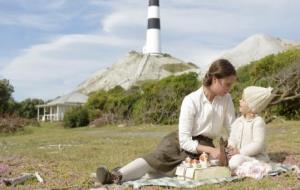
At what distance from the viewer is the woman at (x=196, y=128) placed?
6207 mm

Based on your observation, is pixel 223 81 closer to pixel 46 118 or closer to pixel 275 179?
Answer: pixel 275 179

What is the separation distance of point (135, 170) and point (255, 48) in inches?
1728

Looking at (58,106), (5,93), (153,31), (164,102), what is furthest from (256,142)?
(153,31)

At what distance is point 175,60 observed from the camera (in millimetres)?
73812

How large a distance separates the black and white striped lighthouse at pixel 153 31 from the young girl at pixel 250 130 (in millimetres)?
57186

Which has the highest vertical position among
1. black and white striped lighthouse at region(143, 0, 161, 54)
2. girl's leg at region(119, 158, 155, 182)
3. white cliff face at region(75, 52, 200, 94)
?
black and white striped lighthouse at region(143, 0, 161, 54)

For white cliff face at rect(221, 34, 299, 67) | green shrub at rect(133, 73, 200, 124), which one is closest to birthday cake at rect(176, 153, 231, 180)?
green shrub at rect(133, 73, 200, 124)

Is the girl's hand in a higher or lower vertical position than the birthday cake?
higher

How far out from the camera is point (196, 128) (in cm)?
644

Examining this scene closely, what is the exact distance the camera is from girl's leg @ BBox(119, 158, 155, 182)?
6145mm

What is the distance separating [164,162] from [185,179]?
0.41 metres

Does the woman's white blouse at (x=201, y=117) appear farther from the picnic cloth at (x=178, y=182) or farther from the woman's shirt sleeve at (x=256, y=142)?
the picnic cloth at (x=178, y=182)

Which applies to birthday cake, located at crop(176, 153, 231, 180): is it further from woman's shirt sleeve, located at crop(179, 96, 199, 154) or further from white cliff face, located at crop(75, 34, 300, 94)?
white cliff face, located at crop(75, 34, 300, 94)

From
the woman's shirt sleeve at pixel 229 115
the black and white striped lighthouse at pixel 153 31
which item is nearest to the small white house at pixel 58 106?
the black and white striped lighthouse at pixel 153 31
